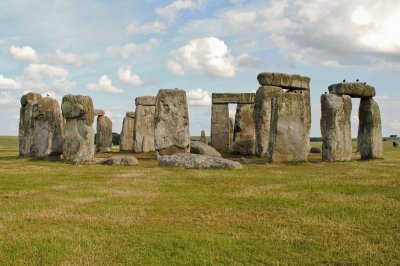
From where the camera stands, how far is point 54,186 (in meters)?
11.8

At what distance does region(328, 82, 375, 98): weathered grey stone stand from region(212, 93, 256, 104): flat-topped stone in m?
8.61

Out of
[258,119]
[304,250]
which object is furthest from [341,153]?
[304,250]

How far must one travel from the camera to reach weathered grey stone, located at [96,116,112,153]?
33312mm

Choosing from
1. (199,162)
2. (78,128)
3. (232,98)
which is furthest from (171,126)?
(232,98)

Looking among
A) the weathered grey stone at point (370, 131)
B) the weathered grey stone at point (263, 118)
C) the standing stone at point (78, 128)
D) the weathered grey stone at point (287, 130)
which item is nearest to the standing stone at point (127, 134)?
the weathered grey stone at point (263, 118)

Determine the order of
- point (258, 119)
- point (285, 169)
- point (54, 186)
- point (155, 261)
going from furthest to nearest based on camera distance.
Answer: point (258, 119)
point (285, 169)
point (54, 186)
point (155, 261)

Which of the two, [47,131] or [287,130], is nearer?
[287,130]

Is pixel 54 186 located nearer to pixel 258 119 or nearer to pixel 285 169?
pixel 285 169

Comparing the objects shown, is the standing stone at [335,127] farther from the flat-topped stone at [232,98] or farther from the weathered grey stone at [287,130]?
the flat-topped stone at [232,98]

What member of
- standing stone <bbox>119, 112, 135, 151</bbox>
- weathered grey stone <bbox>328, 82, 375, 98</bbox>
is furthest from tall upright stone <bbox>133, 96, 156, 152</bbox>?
weathered grey stone <bbox>328, 82, 375, 98</bbox>

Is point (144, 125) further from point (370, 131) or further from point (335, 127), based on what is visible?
point (370, 131)

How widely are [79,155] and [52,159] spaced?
2803 mm

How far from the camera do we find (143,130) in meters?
30.9

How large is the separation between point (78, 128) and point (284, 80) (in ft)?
37.9
